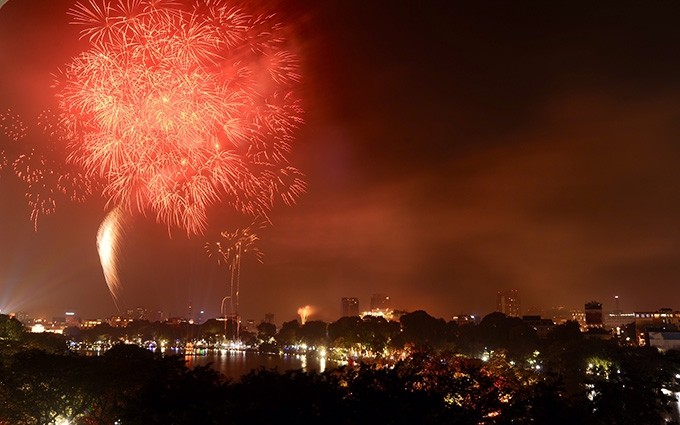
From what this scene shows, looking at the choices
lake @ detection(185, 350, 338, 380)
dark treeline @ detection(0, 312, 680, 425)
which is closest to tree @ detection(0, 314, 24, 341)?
lake @ detection(185, 350, 338, 380)

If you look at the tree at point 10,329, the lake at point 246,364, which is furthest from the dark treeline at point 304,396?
the lake at point 246,364

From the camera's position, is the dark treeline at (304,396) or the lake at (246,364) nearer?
the dark treeline at (304,396)

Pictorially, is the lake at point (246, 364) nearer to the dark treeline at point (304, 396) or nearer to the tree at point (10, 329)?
the tree at point (10, 329)

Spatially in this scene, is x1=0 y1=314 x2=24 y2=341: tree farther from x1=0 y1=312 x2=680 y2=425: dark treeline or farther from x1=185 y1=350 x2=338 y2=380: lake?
x1=0 y1=312 x2=680 y2=425: dark treeline

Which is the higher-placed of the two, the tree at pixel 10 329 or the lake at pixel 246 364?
the tree at pixel 10 329

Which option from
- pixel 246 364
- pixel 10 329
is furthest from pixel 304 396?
pixel 246 364

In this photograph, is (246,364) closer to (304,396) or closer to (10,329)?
(10,329)

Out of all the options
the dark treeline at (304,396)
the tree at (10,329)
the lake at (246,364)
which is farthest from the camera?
the lake at (246,364)

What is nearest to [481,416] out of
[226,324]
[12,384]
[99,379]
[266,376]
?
[266,376]

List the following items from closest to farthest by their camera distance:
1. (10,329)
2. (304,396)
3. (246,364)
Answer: (304,396), (10,329), (246,364)

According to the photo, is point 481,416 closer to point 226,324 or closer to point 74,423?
point 74,423

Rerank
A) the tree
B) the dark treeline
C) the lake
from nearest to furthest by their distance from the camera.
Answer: the dark treeline → the tree → the lake
